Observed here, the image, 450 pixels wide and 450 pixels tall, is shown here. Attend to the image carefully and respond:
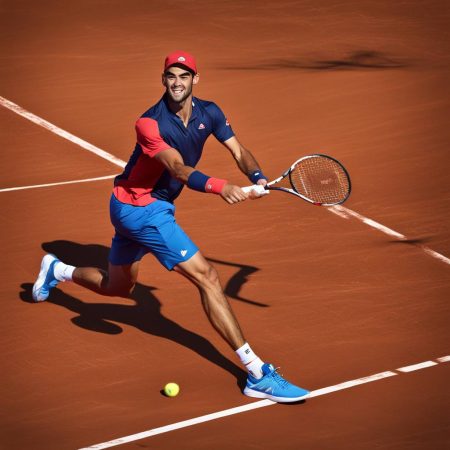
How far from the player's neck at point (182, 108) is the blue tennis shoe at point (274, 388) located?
200 cm

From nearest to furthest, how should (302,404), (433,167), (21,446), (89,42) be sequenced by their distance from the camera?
1. (21,446)
2. (302,404)
3. (433,167)
4. (89,42)

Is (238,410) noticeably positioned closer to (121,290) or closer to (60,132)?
(121,290)

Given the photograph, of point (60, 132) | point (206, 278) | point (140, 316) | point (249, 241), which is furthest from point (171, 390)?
point (60, 132)

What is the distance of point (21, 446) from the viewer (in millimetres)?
7918

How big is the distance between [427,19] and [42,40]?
6.57 metres

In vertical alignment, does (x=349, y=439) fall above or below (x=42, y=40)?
below

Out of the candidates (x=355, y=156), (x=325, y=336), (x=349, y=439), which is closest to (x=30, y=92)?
(x=355, y=156)

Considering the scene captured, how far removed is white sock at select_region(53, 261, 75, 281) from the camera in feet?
32.6

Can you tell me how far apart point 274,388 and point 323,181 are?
1.99 m

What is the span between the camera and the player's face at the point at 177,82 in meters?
8.73

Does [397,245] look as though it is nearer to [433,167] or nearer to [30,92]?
[433,167]

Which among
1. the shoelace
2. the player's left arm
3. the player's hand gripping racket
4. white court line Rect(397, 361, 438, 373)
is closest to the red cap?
the player's left arm

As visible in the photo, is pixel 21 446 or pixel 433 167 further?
pixel 433 167

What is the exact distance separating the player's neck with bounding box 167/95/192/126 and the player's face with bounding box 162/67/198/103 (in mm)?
Result: 88
